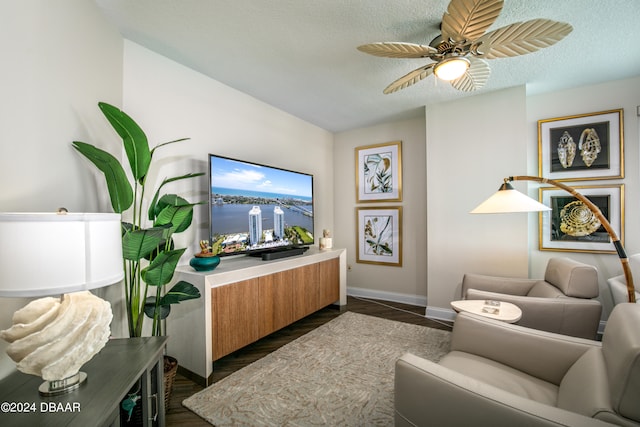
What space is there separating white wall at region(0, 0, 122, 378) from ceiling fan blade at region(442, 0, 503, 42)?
202cm

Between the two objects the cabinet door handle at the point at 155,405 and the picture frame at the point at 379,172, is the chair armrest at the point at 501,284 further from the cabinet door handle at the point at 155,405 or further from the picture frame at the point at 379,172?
the cabinet door handle at the point at 155,405

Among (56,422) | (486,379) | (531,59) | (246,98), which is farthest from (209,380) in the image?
(531,59)

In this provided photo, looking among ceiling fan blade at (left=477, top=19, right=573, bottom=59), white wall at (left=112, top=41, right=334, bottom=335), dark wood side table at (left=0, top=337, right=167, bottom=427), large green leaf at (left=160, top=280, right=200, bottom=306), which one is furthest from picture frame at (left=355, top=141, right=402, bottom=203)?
dark wood side table at (left=0, top=337, right=167, bottom=427)

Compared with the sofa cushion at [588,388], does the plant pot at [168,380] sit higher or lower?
lower

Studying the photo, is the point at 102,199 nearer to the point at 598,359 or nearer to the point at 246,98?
the point at 246,98

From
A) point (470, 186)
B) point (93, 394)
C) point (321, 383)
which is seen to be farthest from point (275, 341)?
point (470, 186)

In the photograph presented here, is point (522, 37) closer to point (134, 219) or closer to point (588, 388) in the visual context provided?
point (588, 388)

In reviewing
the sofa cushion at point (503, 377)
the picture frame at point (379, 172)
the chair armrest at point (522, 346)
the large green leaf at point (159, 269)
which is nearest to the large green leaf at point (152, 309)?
the large green leaf at point (159, 269)

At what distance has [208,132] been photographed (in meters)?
2.71

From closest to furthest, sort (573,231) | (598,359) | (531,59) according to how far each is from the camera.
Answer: (598,359) → (531,59) → (573,231)

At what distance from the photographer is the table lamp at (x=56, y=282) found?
82 centimetres

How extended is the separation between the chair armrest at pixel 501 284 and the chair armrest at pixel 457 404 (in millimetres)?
1665

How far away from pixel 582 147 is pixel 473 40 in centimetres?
228

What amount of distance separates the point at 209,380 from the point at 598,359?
7.53ft
